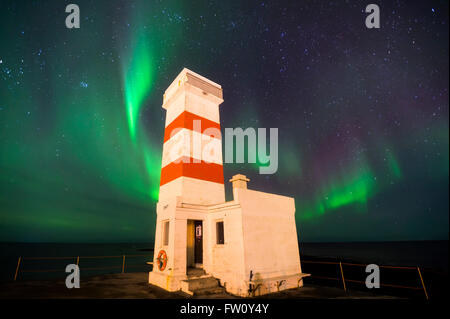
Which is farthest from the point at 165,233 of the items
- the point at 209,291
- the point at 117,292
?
the point at 209,291

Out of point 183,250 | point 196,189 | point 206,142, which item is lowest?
point 183,250

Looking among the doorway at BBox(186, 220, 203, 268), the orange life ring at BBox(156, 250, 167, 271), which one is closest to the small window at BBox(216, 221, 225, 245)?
the doorway at BBox(186, 220, 203, 268)

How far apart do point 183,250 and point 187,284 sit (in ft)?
5.41

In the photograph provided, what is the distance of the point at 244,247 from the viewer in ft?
35.4

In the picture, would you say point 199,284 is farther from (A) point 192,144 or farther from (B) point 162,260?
(A) point 192,144

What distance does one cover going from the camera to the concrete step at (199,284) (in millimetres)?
10548

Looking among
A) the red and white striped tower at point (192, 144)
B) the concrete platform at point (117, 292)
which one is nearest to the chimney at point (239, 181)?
the red and white striped tower at point (192, 144)

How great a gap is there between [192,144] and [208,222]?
4.91m

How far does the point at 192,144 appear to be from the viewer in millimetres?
14391

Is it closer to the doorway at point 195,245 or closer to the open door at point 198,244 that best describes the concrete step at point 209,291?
the doorway at point 195,245
